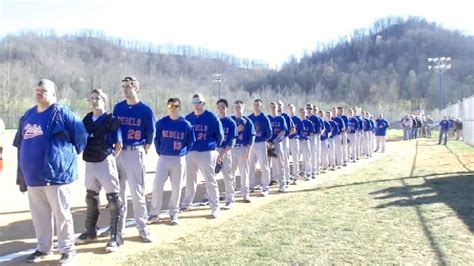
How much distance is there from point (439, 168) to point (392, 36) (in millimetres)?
177474

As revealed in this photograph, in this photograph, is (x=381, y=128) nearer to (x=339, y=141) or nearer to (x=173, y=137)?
(x=339, y=141)

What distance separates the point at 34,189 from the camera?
598 centimetres

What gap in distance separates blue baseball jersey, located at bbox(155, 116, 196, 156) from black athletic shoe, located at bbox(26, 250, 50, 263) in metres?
2.55

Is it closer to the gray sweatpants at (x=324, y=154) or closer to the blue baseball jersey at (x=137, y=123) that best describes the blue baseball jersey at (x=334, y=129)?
the gray sweatpants at (x=324, y=154)

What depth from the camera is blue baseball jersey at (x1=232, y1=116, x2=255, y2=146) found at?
10797 mm

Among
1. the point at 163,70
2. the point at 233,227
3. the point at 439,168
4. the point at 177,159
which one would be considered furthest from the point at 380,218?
the point at 163,70

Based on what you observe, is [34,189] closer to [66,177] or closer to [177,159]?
[66,177]

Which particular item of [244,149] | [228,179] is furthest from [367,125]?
[228,179]

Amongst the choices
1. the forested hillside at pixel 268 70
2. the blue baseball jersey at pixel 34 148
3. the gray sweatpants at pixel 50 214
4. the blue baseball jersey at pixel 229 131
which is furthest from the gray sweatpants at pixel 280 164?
the forested hillside at pixel 268 70

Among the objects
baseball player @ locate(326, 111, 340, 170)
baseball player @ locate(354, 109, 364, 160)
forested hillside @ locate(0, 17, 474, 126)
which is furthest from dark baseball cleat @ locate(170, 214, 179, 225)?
forested hillside @ locate(0, 17, 474, 126)

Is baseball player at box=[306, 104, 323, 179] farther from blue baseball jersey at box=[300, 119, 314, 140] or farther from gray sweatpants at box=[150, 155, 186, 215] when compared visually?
gray sweatpants at box=[150, 155, 186, 215]

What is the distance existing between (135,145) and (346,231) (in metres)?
3.35

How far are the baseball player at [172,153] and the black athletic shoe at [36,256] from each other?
7.53 feet

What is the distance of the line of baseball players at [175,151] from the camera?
22.4 ft
